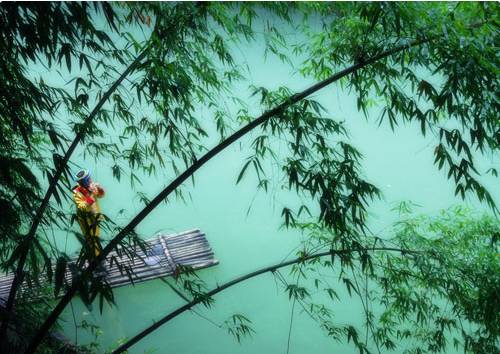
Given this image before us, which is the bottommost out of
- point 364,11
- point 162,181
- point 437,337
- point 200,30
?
point 437,337

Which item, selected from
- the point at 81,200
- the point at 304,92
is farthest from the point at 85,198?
the point at 304,92

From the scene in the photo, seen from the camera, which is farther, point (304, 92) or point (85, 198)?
point (85, 198)

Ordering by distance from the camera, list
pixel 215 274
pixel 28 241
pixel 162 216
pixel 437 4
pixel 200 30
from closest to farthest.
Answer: pixel 28 241 → pixel 437 4 → pixel 200 30 → pixel 215 274 → pixel 162 216

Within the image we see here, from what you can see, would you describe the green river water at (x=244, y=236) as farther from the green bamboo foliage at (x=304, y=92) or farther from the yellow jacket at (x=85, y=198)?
the green bamboo foliage at (x=304, y=92)

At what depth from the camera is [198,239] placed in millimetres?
4355

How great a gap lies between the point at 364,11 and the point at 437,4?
1.07ft

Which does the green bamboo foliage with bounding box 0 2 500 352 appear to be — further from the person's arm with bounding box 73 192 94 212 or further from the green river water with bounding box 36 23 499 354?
the green river water with bounding box 36 23 499 354

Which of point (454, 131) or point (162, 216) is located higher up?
point (162, 216)

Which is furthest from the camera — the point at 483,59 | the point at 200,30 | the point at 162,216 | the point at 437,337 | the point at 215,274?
the point at 162,216

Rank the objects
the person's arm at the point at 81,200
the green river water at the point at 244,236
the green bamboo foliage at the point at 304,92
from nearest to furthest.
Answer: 1. the green bamboo foliage at the point at 304,92
2. the person's arm at the point at 81,200
3. the green river water at the point at 244,236

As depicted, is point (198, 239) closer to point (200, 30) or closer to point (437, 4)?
point (200, 30)

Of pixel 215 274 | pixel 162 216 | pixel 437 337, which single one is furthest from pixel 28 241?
pixel 162 216

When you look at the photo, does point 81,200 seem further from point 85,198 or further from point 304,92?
point 304,92

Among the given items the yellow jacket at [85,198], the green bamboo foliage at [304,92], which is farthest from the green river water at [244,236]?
the green bamboo foliage at [304,92]
